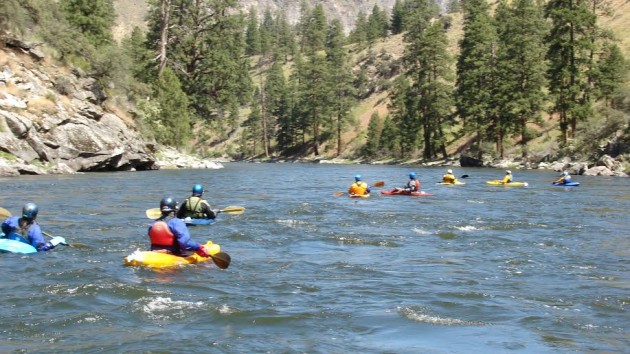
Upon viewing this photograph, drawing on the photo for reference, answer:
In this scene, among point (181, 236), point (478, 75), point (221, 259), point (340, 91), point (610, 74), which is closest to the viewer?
point (221, 259)

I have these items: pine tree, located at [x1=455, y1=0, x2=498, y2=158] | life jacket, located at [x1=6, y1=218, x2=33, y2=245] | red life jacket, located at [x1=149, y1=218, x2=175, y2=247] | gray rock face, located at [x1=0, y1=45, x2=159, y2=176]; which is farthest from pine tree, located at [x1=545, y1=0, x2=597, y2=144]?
life jacket, located at [x1=6, y1=218, x2=33, y2=245]

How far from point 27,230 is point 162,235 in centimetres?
292

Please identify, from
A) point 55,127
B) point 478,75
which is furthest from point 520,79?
point 55,127

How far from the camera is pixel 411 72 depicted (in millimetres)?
65250

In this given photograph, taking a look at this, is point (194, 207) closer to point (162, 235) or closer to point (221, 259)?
point (162, 235)

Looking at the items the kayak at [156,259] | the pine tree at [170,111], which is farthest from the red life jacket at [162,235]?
the pine tree at [170,111]

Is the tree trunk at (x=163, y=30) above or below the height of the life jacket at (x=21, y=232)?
above

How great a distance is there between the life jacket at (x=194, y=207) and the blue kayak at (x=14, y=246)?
4.83 m

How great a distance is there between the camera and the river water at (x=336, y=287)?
7.20 m

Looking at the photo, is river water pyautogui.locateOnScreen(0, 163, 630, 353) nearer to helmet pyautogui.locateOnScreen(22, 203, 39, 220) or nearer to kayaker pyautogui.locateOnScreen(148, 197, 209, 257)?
kayaker pyautogui.locateOnScreen(148, 197, 209, 257)

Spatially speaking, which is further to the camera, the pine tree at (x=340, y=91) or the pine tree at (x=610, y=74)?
the pine tree at (x=340, y=91)

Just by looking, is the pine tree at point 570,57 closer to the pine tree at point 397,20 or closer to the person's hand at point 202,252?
the person's hand at point 202,252

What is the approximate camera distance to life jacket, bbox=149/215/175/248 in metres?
11.0

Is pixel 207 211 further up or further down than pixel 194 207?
further down
